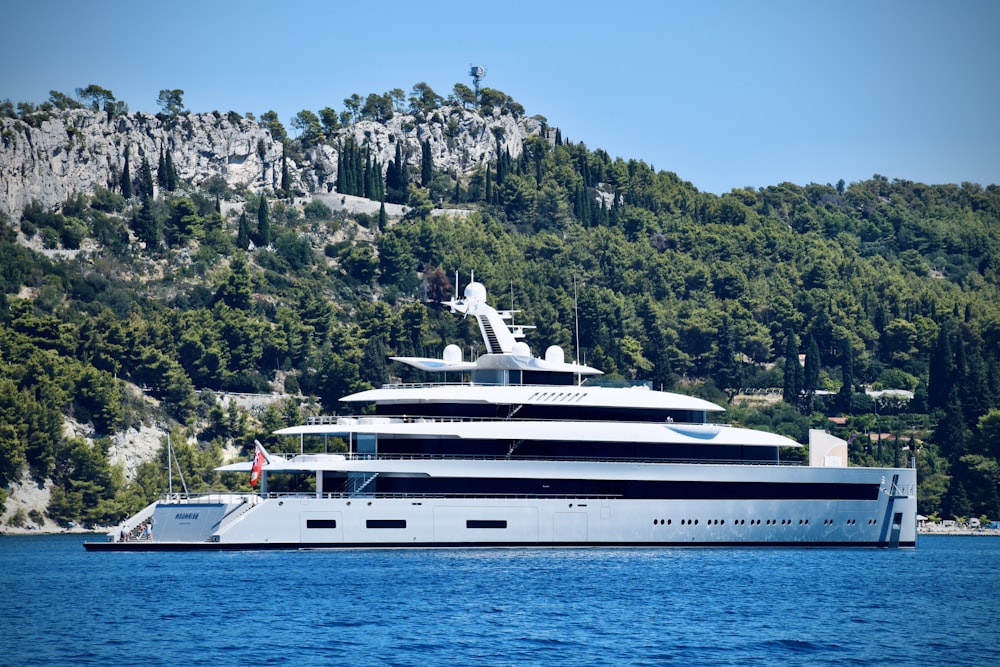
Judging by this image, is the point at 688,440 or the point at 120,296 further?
the point at 120,296

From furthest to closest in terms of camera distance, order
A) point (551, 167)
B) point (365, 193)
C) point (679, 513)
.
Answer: point (551, 167), point (365, 193), point (679, 513)

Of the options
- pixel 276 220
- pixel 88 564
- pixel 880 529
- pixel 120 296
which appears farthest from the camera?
pixel 276 220

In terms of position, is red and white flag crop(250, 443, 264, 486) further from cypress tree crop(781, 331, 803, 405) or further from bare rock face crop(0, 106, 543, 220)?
bare rock face crop(0, 106, 543, 220)

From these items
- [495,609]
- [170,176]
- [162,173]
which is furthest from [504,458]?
[162,173]

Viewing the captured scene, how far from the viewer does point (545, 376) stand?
53500 millimetres

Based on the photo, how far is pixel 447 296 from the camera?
12281cm

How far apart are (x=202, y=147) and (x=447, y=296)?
26.3 m

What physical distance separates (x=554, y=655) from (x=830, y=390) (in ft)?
289

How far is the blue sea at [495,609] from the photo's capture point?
1264 inches

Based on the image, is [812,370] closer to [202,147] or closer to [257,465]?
[202,147]

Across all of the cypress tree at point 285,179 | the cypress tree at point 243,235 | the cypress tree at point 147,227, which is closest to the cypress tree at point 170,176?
the cypress tree at point 243,235

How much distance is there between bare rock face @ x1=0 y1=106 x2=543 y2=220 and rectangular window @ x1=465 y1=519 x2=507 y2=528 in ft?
237

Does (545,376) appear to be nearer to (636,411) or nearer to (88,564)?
(636,411)

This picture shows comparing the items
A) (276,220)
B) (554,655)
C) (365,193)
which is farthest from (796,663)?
(365,193)
